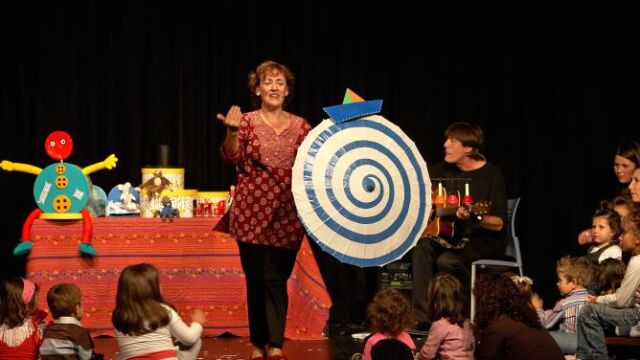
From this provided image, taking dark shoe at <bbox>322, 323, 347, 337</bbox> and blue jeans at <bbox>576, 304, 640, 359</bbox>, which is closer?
blue jeans at <bbox>576, 304, 640, 359</bbox>

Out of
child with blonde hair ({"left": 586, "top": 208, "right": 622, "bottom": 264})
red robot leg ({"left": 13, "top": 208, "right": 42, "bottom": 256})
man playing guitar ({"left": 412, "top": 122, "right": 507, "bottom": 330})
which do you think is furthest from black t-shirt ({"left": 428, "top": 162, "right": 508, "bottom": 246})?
red robot leg ({"left": 13, "top": 208, "right": 42, "bottom": 256})

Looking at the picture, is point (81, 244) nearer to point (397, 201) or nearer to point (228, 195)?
point (228, 195)

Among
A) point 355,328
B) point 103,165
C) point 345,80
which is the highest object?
point 345,80

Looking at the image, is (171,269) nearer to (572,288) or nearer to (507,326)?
(572,288)

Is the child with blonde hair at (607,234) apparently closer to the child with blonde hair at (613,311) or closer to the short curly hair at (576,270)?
the short curly hair at (576,270)

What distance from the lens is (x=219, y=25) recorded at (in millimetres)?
7344

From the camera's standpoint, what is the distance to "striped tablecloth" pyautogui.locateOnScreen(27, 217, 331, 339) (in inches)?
233

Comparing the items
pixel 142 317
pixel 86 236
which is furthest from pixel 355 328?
pixel 142 317

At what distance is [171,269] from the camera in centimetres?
597

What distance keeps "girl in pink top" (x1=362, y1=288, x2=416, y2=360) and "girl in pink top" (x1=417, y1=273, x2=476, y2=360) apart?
0.51ft

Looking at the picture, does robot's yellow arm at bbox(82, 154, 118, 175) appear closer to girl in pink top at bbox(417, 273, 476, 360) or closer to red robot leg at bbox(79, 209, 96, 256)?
red robot leg at bbox(79, 209, 96, 256)

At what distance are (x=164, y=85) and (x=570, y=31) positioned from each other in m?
3.22

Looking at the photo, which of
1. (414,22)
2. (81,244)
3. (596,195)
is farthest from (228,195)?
(596,195)

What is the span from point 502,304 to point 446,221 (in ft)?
6.59
